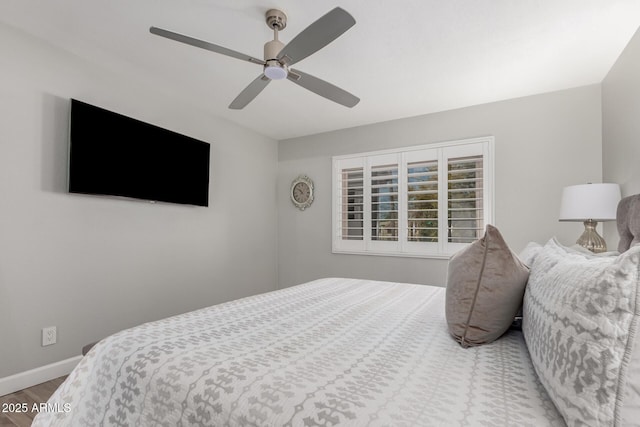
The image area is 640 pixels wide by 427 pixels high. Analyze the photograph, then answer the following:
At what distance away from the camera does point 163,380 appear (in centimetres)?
92

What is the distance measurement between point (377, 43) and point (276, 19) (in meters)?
0.74

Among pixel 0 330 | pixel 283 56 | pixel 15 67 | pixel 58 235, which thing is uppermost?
pixel 15 67

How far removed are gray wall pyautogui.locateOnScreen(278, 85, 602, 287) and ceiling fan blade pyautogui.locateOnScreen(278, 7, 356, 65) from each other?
2.34m

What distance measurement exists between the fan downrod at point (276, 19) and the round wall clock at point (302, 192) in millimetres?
2481

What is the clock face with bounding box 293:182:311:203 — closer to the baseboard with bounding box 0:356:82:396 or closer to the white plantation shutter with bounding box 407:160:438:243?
the white plantation shutter with bounding box 407:160:438:243

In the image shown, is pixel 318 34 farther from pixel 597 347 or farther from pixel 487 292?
pixel 597 347

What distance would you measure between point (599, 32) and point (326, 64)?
1849mm

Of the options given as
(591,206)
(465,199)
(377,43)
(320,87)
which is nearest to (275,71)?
(320,87)

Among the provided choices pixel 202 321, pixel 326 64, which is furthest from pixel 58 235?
pixel 326 64

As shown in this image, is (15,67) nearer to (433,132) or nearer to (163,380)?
(163,380)

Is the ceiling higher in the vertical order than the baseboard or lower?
higher

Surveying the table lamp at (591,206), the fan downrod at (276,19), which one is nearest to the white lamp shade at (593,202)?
the table lamp at (591,206)

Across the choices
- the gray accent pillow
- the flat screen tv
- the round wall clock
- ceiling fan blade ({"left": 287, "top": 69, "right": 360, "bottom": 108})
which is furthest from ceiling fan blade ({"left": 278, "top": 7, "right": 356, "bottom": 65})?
the round wall clock

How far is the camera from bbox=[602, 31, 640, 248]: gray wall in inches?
83.6
